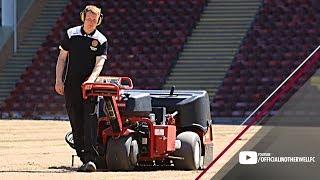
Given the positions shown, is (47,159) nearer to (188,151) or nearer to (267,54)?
(188,151)

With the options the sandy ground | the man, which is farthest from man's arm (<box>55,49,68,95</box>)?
the sandy ground

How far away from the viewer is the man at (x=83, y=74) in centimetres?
912

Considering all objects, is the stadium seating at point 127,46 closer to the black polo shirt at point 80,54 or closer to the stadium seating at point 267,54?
the stadium seating at point 267,54

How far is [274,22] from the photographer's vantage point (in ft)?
96.6

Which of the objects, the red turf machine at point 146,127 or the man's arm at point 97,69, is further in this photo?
the red turf machine at point 146,127

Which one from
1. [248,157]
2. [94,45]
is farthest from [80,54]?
[248,157]

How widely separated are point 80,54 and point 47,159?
2.70 metres

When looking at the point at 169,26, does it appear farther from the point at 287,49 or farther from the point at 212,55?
the point at 287,49

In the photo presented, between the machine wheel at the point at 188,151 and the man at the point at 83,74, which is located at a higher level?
the man at the point at 83,74

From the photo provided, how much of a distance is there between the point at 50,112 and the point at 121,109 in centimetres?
1899

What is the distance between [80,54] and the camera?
9227 millimetres

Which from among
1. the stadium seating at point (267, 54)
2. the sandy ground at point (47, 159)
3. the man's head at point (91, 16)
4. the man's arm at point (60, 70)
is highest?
the stadium seating at point (267, 54)

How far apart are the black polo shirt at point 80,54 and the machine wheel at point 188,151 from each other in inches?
50.8

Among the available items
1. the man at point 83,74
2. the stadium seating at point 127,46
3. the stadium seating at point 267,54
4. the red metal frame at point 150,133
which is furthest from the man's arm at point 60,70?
the stadium seating at point 127,46
